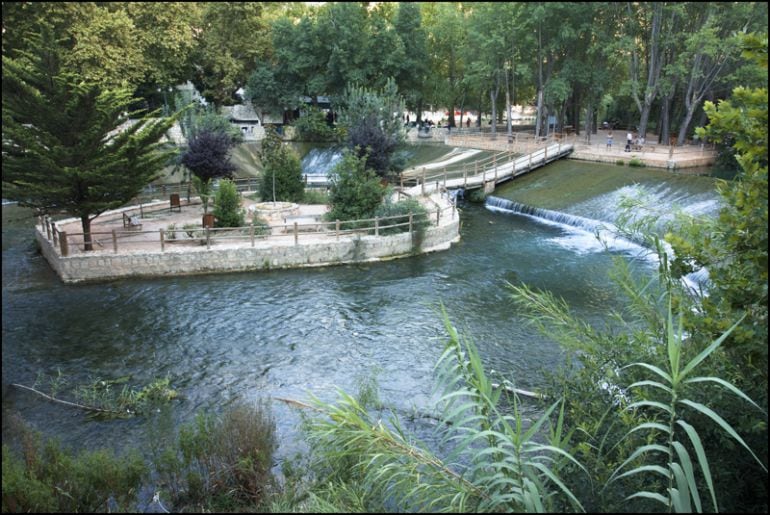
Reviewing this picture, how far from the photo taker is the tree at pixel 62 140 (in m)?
16.4

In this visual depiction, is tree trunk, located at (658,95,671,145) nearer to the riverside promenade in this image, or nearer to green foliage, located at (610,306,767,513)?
the riverside promenade

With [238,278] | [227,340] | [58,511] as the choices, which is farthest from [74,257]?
[58,511]

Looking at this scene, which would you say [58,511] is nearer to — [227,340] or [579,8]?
[227,340]

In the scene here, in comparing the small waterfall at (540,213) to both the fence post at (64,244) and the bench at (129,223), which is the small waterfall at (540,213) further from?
the fence post at (64,244)

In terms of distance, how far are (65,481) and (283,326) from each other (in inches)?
313

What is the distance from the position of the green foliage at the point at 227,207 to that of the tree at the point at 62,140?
9.48 feet

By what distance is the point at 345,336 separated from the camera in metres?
14.5

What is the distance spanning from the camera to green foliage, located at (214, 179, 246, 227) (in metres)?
20.9

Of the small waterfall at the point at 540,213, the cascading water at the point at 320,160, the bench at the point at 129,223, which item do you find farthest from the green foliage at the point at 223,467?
the cascading water at the point at 320,160

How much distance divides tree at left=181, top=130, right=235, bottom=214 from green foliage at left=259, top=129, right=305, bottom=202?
1647 mm

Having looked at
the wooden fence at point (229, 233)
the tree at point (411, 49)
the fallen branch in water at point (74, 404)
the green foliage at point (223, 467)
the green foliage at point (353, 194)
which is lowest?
the fallen branch in water at point (74, 404)

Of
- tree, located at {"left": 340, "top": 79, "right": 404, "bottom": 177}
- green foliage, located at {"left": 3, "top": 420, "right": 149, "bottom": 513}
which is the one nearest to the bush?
tree, located at {"left": 340, "top": 79, "right": 404, "bottom": 177}

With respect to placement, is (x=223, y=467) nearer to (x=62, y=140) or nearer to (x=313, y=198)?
(x=62, y=140)

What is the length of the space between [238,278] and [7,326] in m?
6.24
